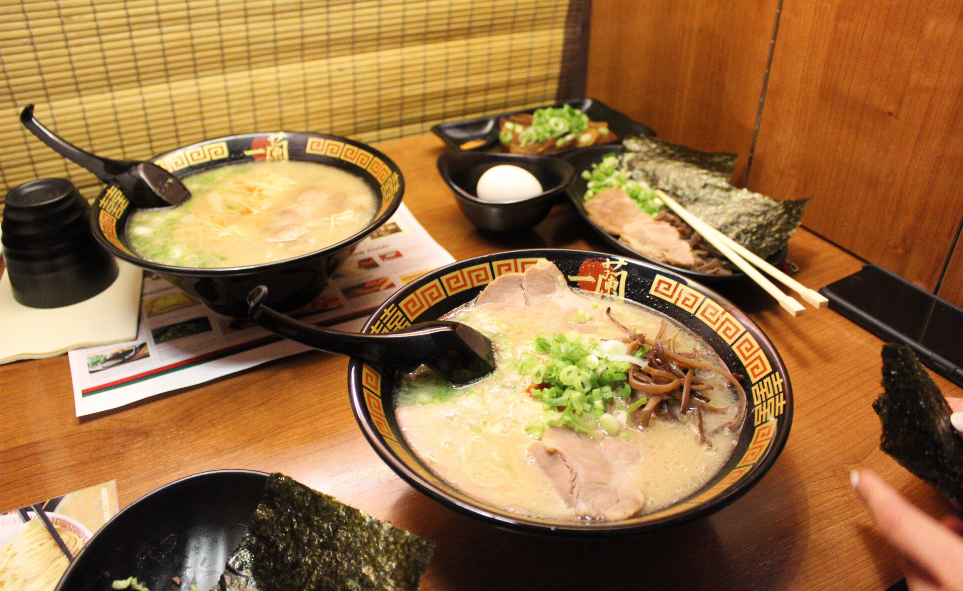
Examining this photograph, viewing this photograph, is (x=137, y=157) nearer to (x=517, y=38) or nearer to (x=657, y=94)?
(x=517, y=38)

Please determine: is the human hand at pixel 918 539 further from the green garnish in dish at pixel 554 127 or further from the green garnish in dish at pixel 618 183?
the green garnish in dish at pixel 554 127

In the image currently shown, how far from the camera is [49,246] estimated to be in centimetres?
156

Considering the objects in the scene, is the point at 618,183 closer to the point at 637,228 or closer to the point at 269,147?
the point at 637,228

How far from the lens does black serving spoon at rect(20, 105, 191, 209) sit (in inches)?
63.2

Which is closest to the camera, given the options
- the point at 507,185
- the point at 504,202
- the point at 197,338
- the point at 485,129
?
the point at 197,338

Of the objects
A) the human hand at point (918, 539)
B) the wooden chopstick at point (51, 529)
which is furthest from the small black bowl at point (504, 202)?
the wooden chopstick at point (51, 529)

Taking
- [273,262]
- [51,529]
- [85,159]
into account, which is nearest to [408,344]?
[273,262]

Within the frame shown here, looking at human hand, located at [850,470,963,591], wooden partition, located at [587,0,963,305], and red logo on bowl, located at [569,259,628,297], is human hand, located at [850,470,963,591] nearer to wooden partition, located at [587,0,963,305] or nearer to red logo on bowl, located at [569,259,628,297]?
red logo on bowl, located at [569,259,628,297]

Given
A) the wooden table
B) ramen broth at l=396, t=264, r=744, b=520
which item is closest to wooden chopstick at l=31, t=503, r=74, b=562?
the wooden table

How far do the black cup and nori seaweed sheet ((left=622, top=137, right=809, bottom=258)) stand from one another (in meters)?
1.67

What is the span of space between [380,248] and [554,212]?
2.06ft

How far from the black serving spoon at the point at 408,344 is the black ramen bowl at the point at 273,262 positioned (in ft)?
1.06

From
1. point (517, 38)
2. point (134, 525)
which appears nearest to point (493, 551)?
point (134, 525)

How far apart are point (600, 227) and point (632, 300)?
49cm
